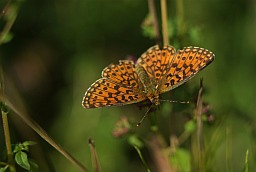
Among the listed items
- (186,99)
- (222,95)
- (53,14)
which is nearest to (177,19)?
(186,99)

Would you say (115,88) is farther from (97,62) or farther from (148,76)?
(97,62)

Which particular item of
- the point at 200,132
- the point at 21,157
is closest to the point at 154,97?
the point at 200,132

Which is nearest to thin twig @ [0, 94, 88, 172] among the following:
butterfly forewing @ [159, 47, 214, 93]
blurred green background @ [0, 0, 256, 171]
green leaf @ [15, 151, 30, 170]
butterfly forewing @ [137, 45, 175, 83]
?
green leaf @ [15, 151, 30, 170]

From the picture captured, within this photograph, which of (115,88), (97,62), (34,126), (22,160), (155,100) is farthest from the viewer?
(97,62)

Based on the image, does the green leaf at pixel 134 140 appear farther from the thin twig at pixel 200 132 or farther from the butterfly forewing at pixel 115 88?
the thin twig at pixel 200 132

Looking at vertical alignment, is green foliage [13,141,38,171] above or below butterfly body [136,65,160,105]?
below

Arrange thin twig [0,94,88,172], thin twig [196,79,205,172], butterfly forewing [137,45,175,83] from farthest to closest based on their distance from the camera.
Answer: butterfly forewing [137,45,175,83] < thin twig [196,79,205,172] < thin twig [0,94,88,172]

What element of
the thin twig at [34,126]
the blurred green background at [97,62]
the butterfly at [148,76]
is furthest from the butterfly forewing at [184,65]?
the blurred green background at [97,62]

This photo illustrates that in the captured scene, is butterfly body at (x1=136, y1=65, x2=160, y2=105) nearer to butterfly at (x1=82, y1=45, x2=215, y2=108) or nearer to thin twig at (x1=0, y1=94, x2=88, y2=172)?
butterfly at (x1=82, y1=45, x2=215, y2=108)
